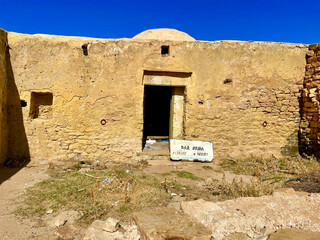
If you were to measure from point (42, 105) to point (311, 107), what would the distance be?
703cm

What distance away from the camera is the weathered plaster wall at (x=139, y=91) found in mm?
5305

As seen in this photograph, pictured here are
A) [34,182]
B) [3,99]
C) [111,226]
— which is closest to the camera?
[111,226]

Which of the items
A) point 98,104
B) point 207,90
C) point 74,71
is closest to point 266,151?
point 207,90

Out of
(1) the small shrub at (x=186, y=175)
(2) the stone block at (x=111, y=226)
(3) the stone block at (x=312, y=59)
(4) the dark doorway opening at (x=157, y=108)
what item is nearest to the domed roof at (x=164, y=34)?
(4) the dark doorway opening at (x=157, y=108)

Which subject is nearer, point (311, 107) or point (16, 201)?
point (16, 201)

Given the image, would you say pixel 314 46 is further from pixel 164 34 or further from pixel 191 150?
pixel 164 34

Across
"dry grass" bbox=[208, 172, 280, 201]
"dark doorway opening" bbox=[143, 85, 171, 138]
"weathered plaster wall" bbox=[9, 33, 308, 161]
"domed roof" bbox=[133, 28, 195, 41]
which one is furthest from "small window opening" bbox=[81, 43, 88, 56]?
"domed roof" bbox=[133, 28, 195, 41]

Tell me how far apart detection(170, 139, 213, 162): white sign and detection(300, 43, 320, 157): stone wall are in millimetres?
2613

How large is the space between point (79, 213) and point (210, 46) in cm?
478

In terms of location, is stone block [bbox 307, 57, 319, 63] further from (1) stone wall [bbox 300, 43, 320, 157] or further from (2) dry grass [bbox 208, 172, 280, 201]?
(2) dry grass [bbox 208, 172, 280, 201]

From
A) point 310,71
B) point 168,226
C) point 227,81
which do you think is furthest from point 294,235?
point 310,71

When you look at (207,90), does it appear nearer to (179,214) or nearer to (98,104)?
(98,104)

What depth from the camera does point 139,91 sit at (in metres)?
5.52

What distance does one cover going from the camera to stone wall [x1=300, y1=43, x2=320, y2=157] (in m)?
5.58
